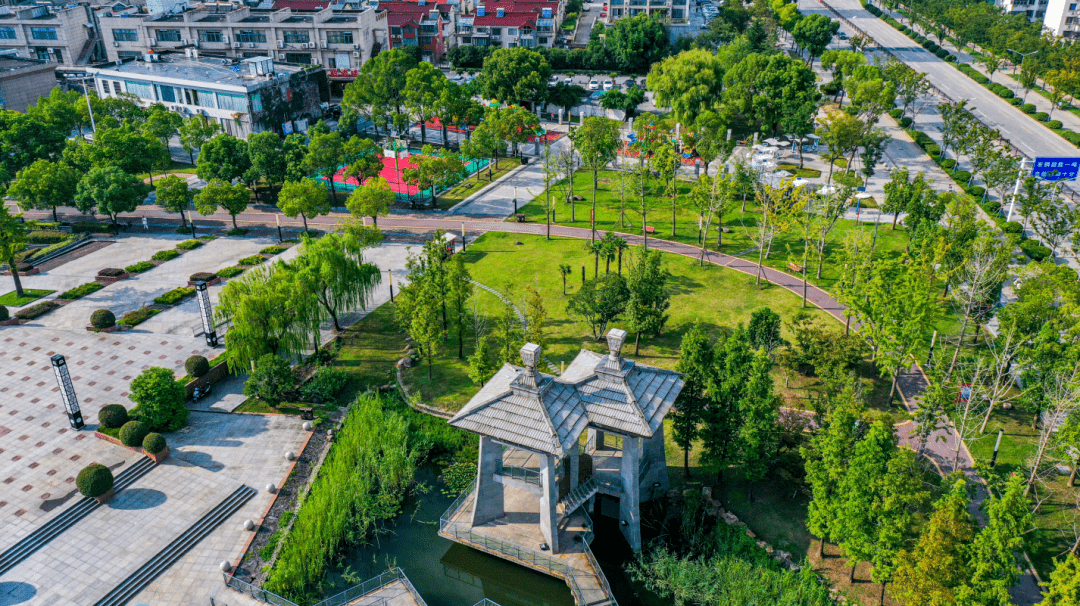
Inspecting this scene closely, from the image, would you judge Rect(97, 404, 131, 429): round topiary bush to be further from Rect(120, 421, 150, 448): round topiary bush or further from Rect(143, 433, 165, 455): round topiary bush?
Rect(143, 433, 165, 455): round topiary bush

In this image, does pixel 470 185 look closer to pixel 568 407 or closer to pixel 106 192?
pixel 106 192

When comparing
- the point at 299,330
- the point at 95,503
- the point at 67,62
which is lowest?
the point at 95,503

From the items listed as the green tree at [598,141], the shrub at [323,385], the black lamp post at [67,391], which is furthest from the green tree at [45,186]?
the green tree at [598,141]

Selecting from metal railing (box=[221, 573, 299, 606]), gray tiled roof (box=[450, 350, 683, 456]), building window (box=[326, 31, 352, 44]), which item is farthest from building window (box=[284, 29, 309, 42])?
metal railing (box=[221, 573, 299, 606])

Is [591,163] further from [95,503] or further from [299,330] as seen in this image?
[95,503]

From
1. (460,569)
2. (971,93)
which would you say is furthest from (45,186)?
(971,93)

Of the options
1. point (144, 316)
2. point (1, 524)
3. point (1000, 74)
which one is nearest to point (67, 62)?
point (144, 316)
